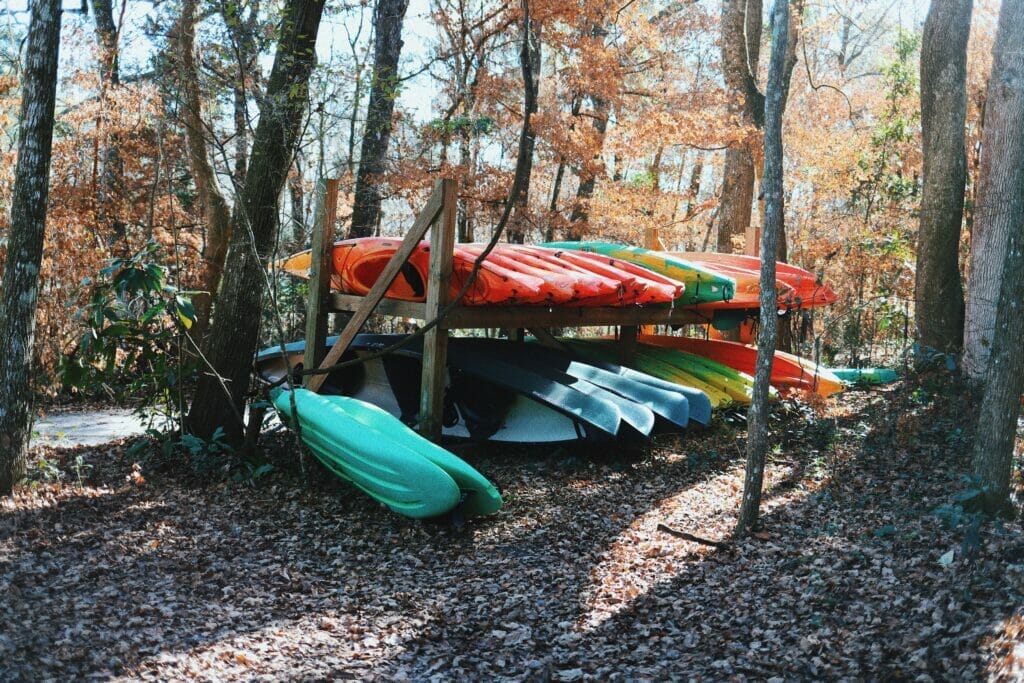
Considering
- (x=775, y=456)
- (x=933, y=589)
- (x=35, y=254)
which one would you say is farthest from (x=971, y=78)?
(x=35, y=254)

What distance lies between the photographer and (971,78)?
11.2 metres

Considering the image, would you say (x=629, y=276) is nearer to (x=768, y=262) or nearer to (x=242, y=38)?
(x=768, y=262)

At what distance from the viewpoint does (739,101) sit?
38.6ft

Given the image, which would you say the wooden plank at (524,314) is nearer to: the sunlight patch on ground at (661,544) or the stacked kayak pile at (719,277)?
the stacked kayak pile at (719,277)

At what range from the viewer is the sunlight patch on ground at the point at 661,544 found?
13.9 feet

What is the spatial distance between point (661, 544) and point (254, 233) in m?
3.82

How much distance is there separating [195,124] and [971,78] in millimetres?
10017

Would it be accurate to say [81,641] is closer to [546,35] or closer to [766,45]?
[546,35]

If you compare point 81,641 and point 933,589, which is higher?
point 933,589

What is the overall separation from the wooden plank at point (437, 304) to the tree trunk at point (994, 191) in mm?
4359

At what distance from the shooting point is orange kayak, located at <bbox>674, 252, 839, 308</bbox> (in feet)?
30.5

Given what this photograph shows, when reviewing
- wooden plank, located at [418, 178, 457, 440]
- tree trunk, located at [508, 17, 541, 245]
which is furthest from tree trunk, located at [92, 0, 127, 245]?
wooden plank, located at [418, 178, 457, 440]

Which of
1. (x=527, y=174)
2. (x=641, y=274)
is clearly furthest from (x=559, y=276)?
(x=527, y=174)

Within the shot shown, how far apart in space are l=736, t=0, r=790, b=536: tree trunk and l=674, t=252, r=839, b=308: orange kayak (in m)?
4.76
